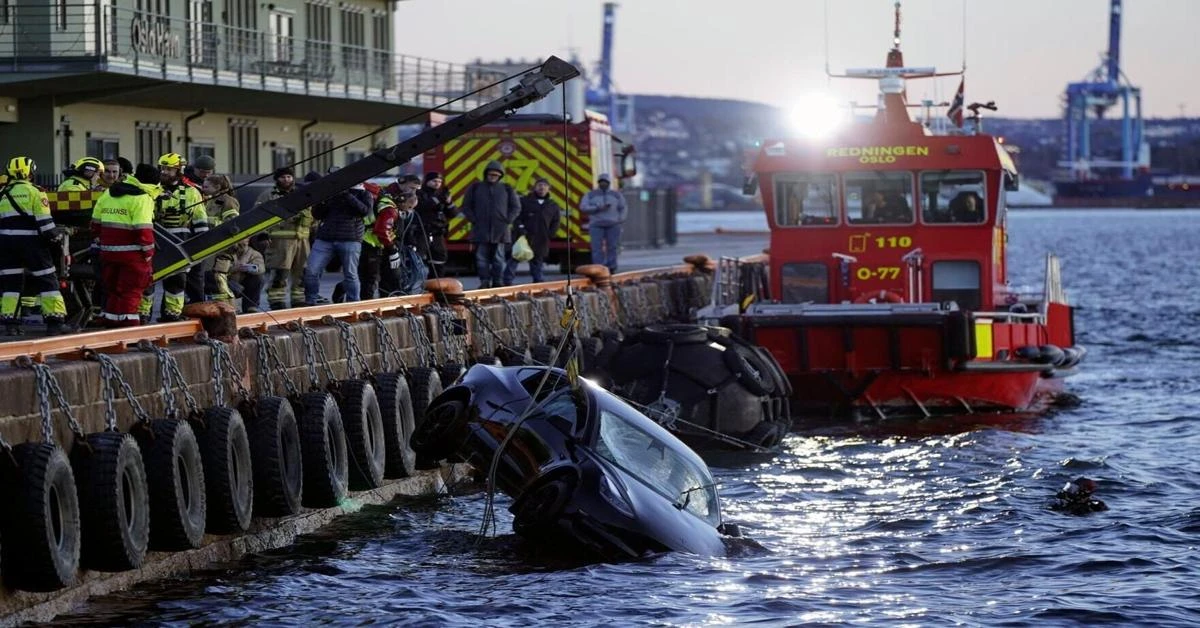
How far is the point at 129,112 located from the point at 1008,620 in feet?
89.0

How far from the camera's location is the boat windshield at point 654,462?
551 inches

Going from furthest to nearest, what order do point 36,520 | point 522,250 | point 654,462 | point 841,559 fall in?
1. point 522,250
2. point 841,559
3. point 654,462
4. point 36,520

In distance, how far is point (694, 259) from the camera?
3356cm

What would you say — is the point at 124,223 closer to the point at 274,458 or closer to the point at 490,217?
the point at 274,458

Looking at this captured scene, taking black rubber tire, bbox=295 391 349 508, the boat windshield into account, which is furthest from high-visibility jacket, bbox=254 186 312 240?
the boat windshield

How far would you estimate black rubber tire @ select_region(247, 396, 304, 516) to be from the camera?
15227 millimetres

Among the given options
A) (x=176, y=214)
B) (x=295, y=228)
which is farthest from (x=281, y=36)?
(x=176, y=214)

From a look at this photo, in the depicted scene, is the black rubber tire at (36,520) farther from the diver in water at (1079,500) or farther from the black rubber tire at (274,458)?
the diver in water at (1079,500)

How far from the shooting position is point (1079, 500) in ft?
60.7

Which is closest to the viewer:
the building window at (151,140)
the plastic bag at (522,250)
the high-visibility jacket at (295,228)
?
the high-visibility jacket at (295,228)

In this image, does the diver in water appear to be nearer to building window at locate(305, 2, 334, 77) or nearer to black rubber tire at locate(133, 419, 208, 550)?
black rubber tire at locate(133, 419, 208, 550)

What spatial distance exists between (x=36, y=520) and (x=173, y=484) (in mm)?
1761

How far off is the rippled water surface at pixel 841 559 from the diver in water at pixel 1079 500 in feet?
0.57

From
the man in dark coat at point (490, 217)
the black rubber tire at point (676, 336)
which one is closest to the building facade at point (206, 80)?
the man in dark coat at point (490, 217)
